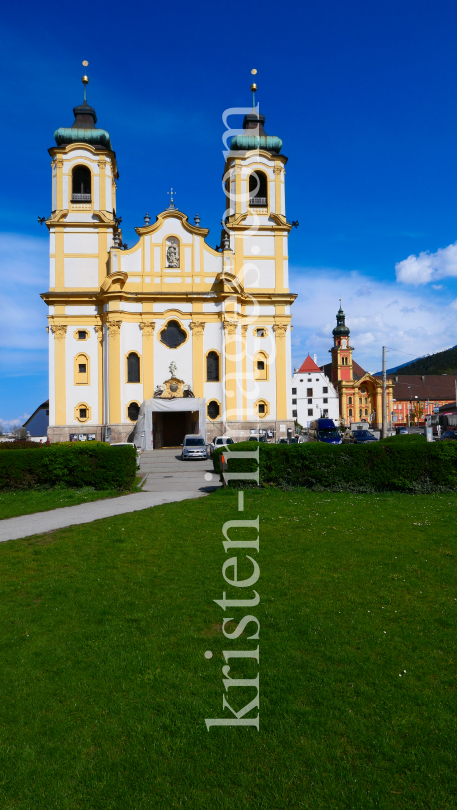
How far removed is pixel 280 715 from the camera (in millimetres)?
3854

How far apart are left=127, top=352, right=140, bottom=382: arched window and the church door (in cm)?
381

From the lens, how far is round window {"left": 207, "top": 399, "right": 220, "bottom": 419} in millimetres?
39375

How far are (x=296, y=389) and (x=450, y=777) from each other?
80.6 metres

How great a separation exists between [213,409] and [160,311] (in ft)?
28.0

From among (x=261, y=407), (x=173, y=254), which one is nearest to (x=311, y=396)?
(x=261, y=407)

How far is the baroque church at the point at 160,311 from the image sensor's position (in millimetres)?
38938

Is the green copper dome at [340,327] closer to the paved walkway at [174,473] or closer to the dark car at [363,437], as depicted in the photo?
the dark car at [363,437]

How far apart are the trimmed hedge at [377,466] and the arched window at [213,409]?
2510 cm

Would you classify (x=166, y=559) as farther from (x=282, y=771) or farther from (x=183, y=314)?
(x=183, y=314)

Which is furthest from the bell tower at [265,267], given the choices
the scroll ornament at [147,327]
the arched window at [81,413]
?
the arched window at [81,413]

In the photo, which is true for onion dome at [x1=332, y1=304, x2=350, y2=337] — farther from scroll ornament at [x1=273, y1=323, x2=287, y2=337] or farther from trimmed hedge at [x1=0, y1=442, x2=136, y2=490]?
trimmed hedge at [x1=0, y1=442, x2=136, y2=490]

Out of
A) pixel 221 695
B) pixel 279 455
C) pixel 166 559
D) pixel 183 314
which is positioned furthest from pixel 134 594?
pixel 183 314

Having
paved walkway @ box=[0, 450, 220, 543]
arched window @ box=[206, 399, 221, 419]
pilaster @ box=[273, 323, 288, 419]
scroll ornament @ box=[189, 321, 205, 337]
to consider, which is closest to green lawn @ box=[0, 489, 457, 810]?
paved walkway @ box=[0, 450, 220, 543]

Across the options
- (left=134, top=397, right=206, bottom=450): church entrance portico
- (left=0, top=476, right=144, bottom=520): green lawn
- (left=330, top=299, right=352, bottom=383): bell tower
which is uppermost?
(left=330, top=299, right=352, bottom=383): bell tower
